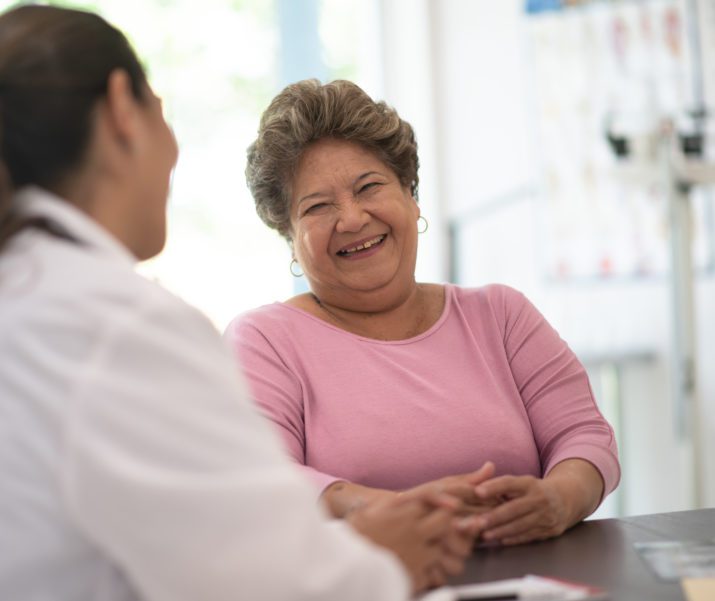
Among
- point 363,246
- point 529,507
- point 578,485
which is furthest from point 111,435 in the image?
point 363,246

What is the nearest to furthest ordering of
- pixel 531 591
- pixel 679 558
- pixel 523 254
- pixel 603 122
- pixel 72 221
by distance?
pixel 72 221 → pixel 531 591 → pixel 679 558 → pixel 603 122 → pixel 523 254

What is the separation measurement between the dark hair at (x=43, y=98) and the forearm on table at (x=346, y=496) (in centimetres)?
74

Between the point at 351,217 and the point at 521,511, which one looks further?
the point at 351,217

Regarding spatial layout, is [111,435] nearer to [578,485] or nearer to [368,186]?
[578,485]

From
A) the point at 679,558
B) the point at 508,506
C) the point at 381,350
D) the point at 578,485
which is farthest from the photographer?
the point at 381,350

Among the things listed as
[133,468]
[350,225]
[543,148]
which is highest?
[543,148]

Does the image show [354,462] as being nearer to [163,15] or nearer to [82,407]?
[82,407]

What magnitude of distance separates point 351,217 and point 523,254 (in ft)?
6.75

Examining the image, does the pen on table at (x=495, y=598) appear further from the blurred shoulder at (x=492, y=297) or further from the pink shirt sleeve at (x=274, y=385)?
the blurred shoulder at (x=492, y=297)

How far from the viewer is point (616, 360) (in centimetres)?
355

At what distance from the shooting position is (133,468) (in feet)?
2.40

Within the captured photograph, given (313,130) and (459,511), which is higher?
→ (313,130)

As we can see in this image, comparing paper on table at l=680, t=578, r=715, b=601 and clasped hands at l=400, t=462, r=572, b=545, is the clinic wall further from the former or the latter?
paper on table at l=680, t=578, r=715, b=601

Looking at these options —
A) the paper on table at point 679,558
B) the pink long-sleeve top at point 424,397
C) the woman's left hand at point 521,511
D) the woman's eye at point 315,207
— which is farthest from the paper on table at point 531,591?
the woman's eye at point 315,207
